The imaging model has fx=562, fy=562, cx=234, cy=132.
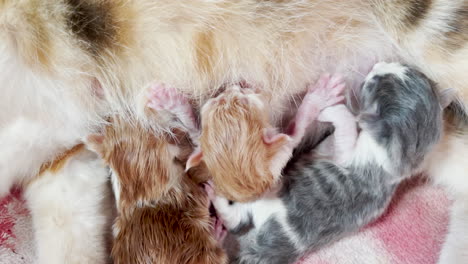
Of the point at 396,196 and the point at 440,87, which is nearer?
the point at 440,87

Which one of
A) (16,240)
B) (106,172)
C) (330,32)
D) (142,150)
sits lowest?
(16,240)

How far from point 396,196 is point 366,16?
0.46 m

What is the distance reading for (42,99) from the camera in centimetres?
123

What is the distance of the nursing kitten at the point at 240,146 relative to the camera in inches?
47.3

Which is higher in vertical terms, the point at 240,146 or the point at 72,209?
the point at 240,146

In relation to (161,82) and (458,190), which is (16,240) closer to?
(161,82)

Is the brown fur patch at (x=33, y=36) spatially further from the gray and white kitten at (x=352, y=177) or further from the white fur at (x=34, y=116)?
the gray and white kitten at (x=352, y=177)

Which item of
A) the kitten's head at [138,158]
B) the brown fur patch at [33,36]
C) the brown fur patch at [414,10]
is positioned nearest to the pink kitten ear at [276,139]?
the kitten's head at [138,158]

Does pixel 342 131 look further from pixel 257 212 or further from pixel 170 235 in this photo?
pixel 170 235

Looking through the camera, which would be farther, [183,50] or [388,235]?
[388,235]

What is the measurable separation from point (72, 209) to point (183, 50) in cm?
46

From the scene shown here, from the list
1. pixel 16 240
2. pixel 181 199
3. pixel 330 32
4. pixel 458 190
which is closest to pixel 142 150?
pixel 181 199

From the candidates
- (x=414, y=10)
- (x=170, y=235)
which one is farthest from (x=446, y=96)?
(x=170, y=235)

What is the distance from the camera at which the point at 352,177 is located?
1249 mm
